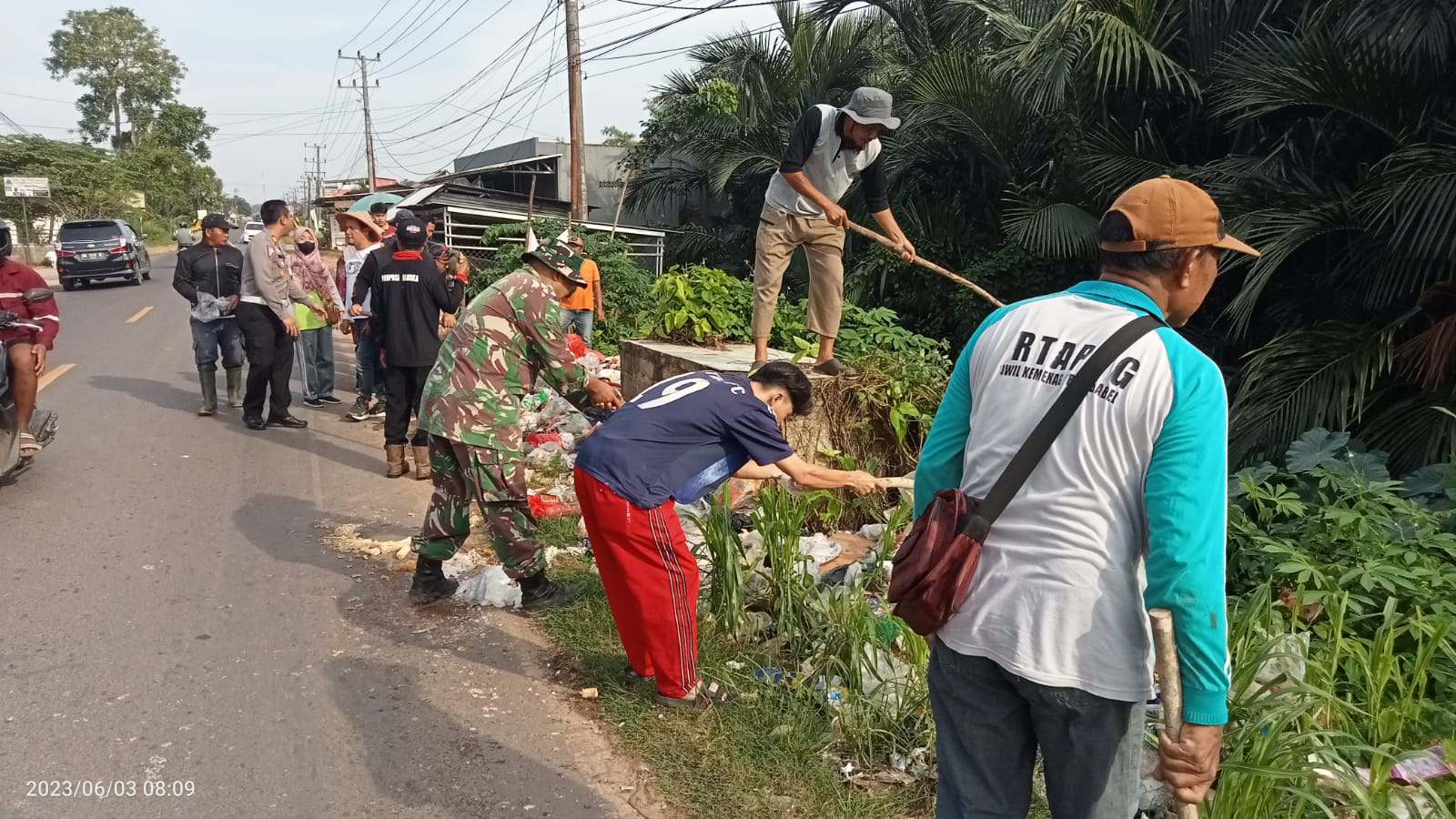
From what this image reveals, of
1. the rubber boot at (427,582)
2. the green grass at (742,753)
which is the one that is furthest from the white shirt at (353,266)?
the green grass at (742,753)

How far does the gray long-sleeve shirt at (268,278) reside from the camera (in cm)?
787

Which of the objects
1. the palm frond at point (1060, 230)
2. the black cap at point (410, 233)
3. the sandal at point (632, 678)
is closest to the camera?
the sandal at point (632, 678)

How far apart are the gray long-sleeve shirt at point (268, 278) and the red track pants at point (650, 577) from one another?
18.2 ft

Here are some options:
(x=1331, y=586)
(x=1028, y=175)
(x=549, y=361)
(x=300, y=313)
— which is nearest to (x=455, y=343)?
(x=549, y=361)

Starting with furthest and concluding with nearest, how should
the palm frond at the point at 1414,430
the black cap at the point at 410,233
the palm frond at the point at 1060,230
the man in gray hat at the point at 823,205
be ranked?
1. the palm frond at the point at 1060,230
2. the black cap at the point at 410,233
3. the man in gray hat at the point at 823,205
4. the palm frond at the point at 1414,430

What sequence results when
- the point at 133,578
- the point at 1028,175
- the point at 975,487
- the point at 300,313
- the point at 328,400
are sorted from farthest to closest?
1. the point at 1028,175
2. the point at 328,400
3. the point at 300,313
4. the point at 133,578
5. the point at 975,487

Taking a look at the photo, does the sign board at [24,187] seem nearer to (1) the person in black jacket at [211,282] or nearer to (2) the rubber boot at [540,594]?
(1) the person in black jacket at [211,282]

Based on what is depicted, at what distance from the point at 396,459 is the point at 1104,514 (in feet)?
19.9

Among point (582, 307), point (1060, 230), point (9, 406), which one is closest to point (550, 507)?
point (9, 406)

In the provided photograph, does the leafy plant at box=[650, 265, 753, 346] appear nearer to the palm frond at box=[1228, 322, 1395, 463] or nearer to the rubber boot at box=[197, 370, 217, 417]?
the palm frond at box=[1228, 322, 1395, 463]

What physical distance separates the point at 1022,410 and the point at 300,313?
810 centimetres

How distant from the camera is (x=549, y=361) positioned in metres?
4.61

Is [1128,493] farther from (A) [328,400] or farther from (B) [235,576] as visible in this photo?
(A) [328,400]

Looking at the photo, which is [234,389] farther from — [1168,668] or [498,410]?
[1168,668]
